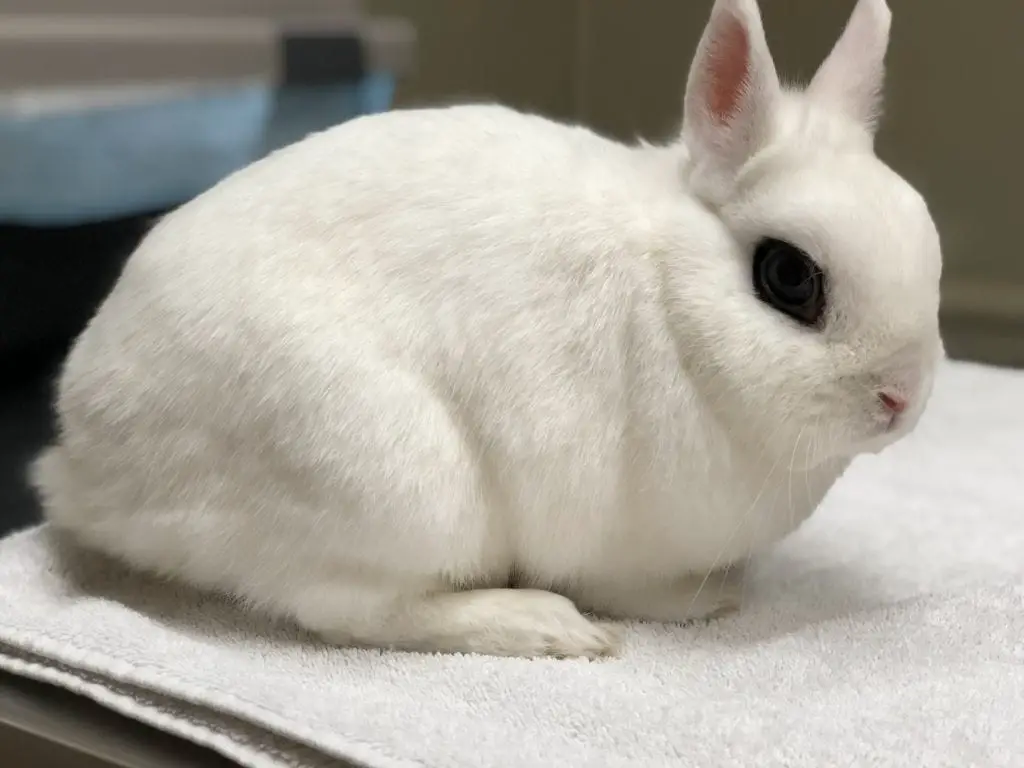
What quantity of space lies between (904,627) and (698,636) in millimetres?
177

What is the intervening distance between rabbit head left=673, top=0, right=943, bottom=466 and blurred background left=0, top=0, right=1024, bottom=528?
0.80 ft

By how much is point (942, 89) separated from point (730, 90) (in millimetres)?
1420

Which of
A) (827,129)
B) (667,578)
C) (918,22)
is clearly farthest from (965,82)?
(667,578)

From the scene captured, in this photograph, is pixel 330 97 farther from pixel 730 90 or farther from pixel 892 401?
pixel 892 401

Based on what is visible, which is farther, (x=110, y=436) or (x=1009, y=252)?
(x=1009, y=252)

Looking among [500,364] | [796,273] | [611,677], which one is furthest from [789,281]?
[611,677]

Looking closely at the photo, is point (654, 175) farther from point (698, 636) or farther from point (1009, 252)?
point (1009, 252)

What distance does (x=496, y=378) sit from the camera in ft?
2.75

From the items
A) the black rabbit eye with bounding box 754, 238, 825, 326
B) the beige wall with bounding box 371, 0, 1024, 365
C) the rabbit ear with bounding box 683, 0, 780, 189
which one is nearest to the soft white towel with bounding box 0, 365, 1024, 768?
the black rabbit eye with bounding box 754, 238, 825, 326

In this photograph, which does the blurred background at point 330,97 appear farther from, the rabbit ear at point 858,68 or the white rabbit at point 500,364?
the white rabbit at point 500,364

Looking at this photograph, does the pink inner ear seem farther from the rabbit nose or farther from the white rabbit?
the rabbit nose

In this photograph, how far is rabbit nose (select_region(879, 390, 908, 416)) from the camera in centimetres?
80

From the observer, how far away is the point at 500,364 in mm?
839

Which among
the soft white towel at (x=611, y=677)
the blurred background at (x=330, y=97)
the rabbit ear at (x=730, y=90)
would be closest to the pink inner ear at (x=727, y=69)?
the rabbit ear at (x=730, y=90)
